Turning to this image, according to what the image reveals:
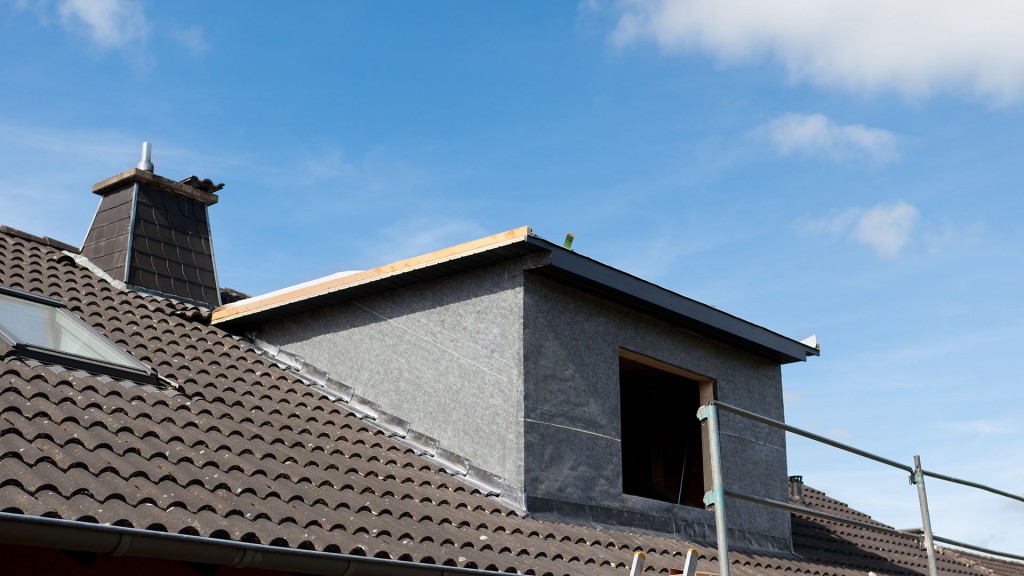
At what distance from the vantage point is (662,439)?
12.9 meters

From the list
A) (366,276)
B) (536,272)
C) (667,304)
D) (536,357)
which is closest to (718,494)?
(536,357)

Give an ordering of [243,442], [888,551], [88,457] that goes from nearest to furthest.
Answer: [88,457] → [243,442] → [888,551]

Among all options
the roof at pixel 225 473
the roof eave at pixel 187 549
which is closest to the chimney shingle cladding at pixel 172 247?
the roof at pixel 225 473

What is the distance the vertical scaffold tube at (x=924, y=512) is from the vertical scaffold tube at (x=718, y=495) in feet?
9.35

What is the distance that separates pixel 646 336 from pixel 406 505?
347 centimetres

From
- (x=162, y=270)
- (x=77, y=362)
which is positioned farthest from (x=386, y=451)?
(x=162, y=270)

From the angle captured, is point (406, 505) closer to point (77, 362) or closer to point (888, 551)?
point (77, 362)

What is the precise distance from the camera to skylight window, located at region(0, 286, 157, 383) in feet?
23.9

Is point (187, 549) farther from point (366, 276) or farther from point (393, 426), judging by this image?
point (366, 276)

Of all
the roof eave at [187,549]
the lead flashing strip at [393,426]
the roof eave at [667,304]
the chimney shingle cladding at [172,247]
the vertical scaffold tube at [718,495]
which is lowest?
the roof eave at [187,549]

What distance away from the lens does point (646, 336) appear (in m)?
9.82

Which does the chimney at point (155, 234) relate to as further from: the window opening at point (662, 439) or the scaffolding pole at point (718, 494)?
the scaffolding pole at point (718, 494)

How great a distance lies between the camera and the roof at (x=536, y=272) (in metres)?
8.70

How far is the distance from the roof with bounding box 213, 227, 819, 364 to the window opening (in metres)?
1.39
